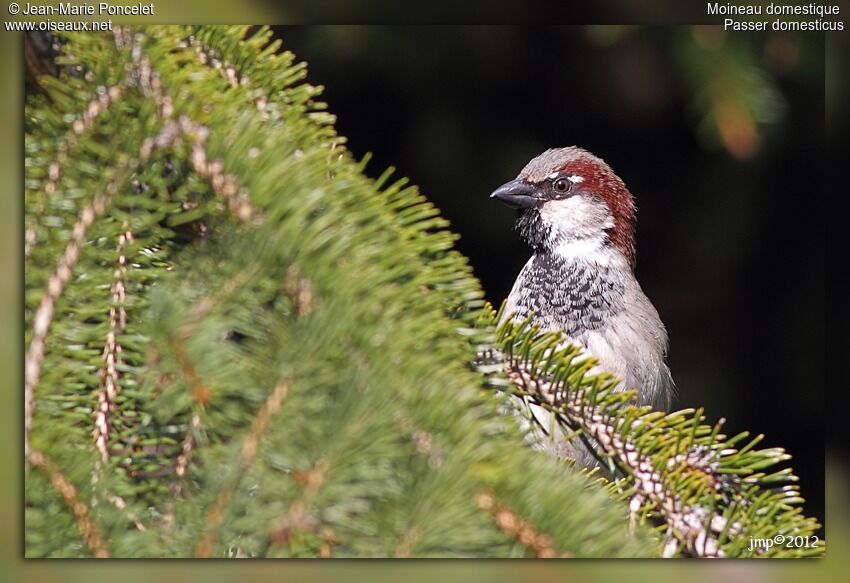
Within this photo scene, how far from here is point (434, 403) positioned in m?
1.17

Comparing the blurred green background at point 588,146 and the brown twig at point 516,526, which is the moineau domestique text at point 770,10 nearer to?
the blurred green background at point 588,146

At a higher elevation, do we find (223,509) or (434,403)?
(434,403)

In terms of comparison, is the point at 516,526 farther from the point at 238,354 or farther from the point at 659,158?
the point at 659,158

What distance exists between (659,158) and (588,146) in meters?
0.29

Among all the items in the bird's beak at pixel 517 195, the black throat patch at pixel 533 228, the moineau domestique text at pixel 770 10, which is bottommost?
the black throat patch at pixel 533 228

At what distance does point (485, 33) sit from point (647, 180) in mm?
779

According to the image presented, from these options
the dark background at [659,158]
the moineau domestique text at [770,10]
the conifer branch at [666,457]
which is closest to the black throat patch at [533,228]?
the dark background at [659,158]

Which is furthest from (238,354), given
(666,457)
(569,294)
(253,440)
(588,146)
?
(588,146)

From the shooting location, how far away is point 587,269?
2.39 metres

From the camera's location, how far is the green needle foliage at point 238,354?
3.69 ft

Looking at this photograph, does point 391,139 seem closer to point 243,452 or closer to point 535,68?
point 535,68

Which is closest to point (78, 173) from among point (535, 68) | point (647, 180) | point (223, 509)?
point (223, 509)

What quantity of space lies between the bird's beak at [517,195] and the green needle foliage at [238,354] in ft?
3.74

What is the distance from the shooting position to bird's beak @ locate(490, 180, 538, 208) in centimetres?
248
